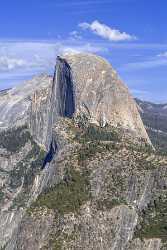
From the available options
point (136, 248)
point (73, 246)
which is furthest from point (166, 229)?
point (73, 246)

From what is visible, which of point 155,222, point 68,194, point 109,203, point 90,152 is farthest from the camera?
point 90,152

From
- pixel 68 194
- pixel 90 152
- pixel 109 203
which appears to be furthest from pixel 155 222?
pixel 90 152

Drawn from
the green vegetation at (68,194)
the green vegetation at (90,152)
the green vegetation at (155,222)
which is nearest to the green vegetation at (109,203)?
the green vegetation at (68,194)

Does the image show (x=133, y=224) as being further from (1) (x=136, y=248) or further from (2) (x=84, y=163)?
(2) (x=84, y=163)

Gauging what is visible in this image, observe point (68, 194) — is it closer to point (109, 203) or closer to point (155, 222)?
point (109, 203)

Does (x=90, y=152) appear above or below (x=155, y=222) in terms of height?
above

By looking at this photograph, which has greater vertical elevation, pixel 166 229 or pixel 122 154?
pixel 122 154
